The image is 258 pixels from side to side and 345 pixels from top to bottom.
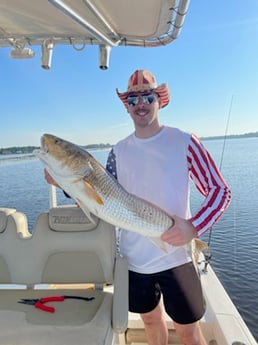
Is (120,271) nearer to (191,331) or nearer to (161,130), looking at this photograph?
(191,331)

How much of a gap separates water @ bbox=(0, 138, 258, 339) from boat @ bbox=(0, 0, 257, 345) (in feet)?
1.76

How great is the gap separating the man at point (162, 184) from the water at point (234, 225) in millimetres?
518

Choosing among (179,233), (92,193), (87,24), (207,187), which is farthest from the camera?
(87,24)

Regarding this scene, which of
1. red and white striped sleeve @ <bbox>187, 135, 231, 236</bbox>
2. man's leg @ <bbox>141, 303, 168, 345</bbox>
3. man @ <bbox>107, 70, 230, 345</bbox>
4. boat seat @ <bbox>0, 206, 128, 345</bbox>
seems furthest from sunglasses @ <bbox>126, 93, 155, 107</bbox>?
man's leg @ <bbox>141, 303, 168, 345</bbox>

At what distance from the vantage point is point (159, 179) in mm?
1780

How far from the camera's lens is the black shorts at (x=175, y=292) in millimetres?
1784

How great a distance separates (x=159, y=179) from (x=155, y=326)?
3.04 ft

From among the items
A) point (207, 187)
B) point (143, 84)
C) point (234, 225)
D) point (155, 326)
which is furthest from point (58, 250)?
point (234, 225)

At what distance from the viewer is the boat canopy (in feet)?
5.96

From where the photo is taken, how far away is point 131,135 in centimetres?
194

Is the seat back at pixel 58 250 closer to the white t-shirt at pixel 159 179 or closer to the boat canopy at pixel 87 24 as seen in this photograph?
the white t-shirt at pixel 159 179

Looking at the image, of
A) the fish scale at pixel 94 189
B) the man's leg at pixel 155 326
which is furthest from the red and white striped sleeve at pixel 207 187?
the man's leg at pixel 155 326

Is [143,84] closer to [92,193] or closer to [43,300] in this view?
[92,193]

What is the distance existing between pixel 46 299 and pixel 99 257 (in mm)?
438
